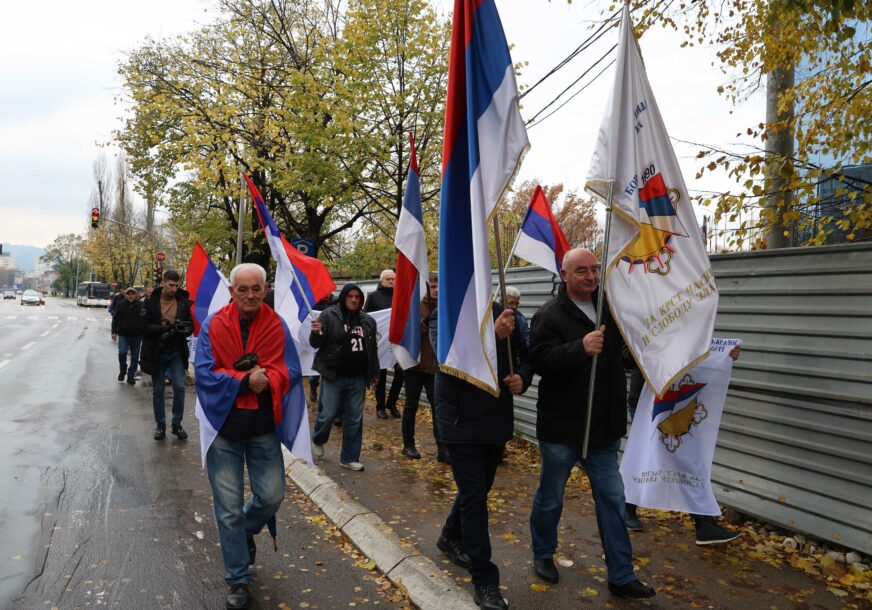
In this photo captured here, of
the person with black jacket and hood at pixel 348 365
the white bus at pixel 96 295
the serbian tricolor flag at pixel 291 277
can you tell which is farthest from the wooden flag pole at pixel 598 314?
the white bus at pixel 96 295

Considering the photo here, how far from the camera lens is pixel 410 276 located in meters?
5.55

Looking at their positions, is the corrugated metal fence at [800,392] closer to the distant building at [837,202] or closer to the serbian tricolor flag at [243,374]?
the distant building at [837,202]

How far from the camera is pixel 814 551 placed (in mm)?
5078

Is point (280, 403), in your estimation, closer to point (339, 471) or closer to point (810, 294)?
point (339, 471)

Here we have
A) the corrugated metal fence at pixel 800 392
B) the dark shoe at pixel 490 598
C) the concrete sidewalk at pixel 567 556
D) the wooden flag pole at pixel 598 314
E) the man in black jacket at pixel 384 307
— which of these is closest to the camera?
the dark shoe at pixel 490 598

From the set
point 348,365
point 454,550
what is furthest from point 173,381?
point 454,550

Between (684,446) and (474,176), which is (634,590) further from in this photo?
(474,176)

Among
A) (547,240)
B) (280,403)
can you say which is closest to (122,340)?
(547,240)

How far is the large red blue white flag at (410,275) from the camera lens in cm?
531

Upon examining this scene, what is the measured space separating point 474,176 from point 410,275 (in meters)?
1.48

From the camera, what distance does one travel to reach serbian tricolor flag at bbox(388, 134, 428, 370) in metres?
5.31

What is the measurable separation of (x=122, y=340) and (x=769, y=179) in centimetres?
1298

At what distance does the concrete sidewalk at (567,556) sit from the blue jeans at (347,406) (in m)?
0.38

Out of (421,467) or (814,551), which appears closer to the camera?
(814,551)
